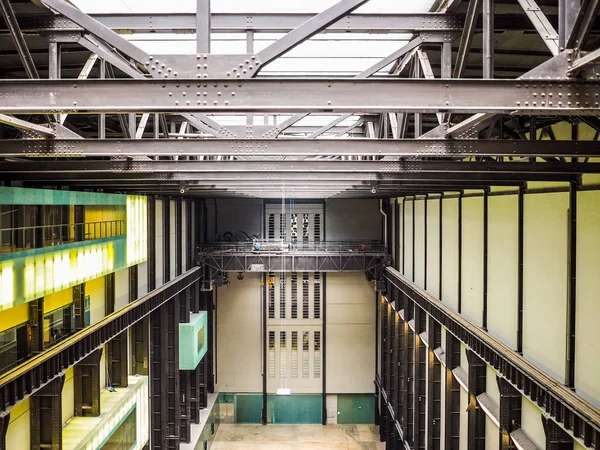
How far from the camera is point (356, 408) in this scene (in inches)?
1524

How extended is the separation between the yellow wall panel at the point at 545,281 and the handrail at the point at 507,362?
477 millimetres

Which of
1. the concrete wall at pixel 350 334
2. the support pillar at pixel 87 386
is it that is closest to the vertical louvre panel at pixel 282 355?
the concrete wall at pixel 350 334

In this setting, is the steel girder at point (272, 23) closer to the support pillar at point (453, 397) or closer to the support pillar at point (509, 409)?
the support pillar at point (509, 409)

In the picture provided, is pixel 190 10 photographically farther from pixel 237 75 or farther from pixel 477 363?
pixel 477 363

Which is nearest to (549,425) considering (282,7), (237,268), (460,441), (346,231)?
(460,441)

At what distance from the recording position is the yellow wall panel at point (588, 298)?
11.6m

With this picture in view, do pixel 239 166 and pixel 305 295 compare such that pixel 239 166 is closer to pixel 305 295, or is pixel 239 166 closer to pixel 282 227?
pixel 305 295

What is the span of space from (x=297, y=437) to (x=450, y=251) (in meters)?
19.5

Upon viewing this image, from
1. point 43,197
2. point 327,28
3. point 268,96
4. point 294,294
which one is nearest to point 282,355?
point 294,294

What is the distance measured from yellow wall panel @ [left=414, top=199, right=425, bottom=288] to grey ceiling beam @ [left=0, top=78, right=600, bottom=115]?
21.7 m

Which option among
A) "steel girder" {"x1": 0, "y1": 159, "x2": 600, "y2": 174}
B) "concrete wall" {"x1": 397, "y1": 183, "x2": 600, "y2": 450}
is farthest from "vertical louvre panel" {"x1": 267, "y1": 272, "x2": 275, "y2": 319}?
"steel girder" {"x1": 0, "y1": 159, "x2": 600, "y2": 174}

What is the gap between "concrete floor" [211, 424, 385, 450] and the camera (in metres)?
34.3

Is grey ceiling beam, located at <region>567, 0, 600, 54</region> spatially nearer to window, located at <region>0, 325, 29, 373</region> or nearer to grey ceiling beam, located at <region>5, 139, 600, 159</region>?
grey ceiling beam, located at <region>5, 139, 600, 159</region>

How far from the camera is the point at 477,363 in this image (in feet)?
60.7
